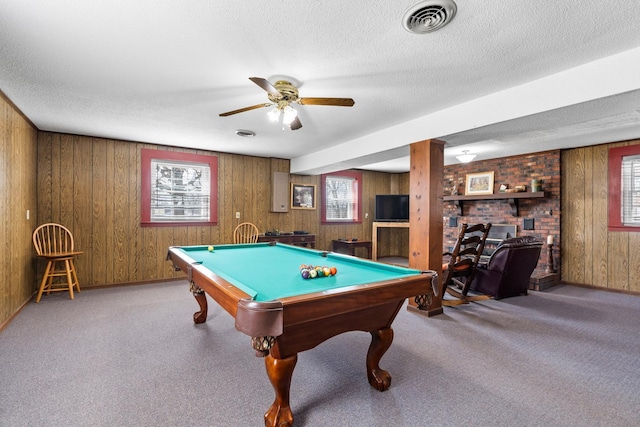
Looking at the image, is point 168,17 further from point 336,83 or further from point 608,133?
point 608,133

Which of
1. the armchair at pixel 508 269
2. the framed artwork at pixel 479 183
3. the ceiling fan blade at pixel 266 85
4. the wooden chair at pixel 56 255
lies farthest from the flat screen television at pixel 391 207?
the wooden chair at pixel 56 255

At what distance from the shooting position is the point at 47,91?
2.94m

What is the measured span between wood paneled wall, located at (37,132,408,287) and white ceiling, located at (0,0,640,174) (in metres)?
0.76

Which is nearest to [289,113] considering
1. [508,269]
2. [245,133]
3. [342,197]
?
[245,133]

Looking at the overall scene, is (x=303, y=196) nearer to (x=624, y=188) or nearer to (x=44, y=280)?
(x=44, y=280)

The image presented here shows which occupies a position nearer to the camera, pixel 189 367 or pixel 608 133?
pixel 189 367

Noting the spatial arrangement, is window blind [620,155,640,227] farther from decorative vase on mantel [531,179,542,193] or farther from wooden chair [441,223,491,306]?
wooden chair [441,223,491,306]

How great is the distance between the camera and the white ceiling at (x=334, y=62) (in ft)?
5.95

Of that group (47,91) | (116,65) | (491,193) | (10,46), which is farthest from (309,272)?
A: (491,193)

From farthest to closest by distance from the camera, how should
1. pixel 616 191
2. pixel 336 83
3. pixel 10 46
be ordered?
pixel 616 191 → pixel 336 83 → pixel 10 46

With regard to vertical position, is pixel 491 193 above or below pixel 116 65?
below

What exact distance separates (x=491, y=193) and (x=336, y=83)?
465 centimetres

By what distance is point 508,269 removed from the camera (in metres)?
4.10

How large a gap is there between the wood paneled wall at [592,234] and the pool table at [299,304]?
4.66m
